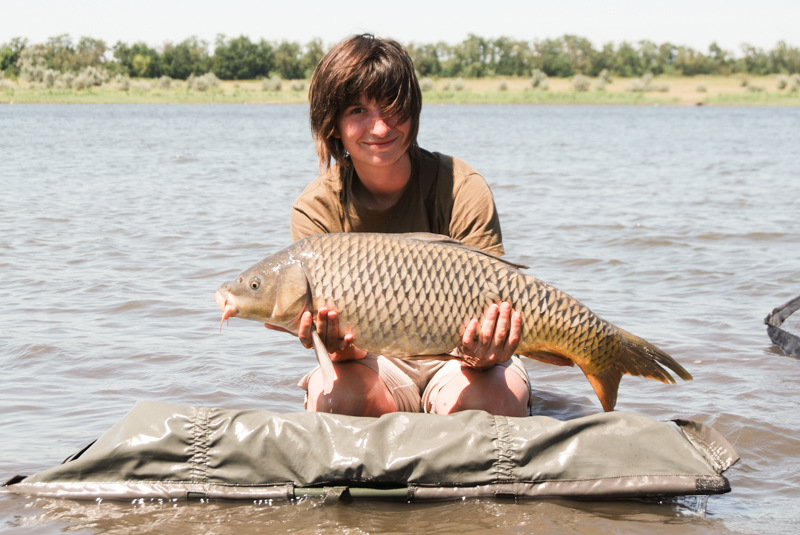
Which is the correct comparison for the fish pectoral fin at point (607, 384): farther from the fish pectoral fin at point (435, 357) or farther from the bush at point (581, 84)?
the bush at point (581, 84)

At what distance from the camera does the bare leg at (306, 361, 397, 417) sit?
2682 mm

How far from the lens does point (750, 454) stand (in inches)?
117

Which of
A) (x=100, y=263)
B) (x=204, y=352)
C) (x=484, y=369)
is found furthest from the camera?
(x=100, y=263)

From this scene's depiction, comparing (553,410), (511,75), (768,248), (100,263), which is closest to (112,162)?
(100,263)

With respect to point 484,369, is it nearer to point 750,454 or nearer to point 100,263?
point 750,454

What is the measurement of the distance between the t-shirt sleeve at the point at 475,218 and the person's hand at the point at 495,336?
402mm

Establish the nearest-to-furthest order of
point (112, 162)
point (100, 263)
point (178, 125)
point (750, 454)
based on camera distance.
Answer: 1. point (750, 454)
2. point (100, 263)
3. point (112, 162)
4. point (178, 125)

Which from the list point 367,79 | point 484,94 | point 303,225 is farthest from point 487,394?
point 484,94

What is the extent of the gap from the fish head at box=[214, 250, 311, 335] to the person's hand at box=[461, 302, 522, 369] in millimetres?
498

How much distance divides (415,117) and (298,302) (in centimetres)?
79

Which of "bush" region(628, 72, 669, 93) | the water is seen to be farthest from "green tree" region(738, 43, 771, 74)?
the water

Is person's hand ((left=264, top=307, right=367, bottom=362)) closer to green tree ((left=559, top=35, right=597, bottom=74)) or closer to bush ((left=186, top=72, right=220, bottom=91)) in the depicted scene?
bush ((left=186, top=72, right=220, bottom=91))

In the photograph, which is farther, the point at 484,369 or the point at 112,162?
the point at 112,162

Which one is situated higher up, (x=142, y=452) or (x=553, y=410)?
(x=142, y=452)
